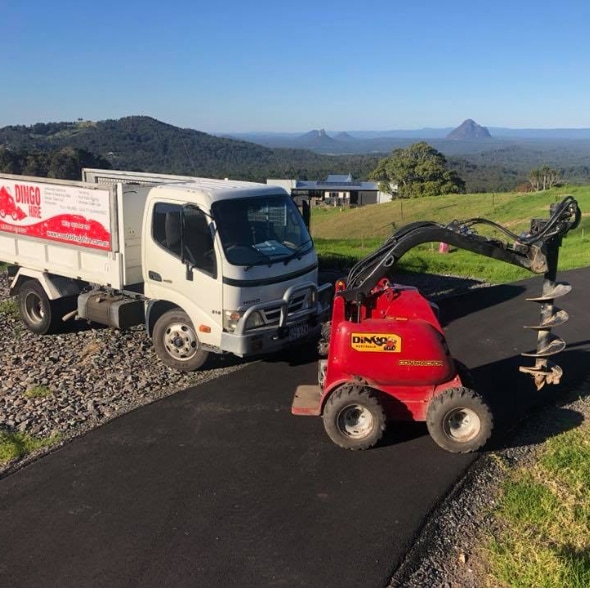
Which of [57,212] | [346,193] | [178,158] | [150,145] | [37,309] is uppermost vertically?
[150,145]

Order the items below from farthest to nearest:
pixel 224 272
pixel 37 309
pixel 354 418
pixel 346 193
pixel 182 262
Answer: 1. pixel 346 193
2. pixel 37 309
3. pixel 182 262
4. pixel 224 272
5. pixel 354 418

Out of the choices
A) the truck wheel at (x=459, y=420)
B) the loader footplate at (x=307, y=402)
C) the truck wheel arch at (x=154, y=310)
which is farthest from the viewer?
the truck wheel arch at (x=154, y=310)

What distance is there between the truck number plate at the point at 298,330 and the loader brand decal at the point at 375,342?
225 centimetres

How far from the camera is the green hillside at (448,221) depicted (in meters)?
18.2

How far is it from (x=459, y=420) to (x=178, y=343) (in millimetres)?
4461

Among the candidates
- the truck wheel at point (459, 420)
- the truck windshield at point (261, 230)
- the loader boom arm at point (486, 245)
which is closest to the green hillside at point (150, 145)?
the truck windshield at point (261, 230)

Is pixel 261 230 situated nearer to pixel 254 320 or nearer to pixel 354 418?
pixel 254 320

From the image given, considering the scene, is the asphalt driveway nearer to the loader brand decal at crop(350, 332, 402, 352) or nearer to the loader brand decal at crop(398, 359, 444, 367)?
the loader brand decal at crop(398, 359, 444, 367)

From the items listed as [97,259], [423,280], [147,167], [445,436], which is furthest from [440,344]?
[147,167]

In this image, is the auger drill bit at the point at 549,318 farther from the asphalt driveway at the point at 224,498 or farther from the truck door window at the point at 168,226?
the truck door window at the point at 168,226

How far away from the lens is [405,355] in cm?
689

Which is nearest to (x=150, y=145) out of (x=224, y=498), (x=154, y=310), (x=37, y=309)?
(x=37, y=309)

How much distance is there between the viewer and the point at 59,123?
156500 mm

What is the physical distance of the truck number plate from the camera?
9.11 metres
